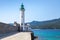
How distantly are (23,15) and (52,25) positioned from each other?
5153 inches

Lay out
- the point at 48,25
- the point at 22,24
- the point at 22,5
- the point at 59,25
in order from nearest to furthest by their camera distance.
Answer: the point at 22,24
the point at 22,5
the point at 59,25
the point at 48,25

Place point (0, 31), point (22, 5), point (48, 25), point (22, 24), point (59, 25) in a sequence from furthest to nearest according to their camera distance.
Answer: point (48, 25), point (59, 25), point (22, 5), point (22, 24), point (0, 31)

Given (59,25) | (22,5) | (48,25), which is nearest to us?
(22,5)

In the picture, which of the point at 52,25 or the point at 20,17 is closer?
the point at 20,17

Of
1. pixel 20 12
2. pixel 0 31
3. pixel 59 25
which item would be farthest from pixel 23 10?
pixel 59 25

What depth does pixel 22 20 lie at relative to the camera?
38469 mm

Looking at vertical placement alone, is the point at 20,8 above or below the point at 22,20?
above

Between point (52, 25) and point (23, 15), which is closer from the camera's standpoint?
point (23, 15)

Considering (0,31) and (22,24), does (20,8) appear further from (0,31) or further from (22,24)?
(0,31)

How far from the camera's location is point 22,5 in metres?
41.1

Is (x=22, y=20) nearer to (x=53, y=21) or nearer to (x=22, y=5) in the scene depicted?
(x=22, y=5)

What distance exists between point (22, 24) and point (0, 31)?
24102mm

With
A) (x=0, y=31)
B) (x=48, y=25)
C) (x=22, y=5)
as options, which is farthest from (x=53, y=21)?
(x=0, y=31)

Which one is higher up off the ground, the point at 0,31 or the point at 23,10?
the point at 23,10
